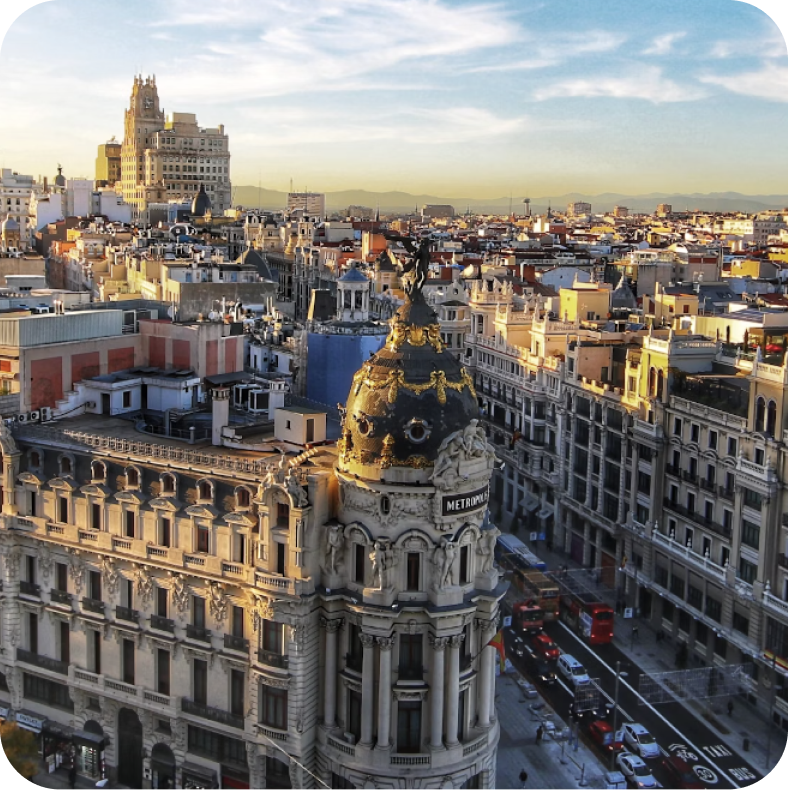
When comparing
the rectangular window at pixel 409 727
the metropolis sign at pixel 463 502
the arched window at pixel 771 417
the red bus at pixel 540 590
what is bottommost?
the red bus at pixel 540 590

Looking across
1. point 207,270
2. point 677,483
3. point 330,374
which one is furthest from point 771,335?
point 207,270

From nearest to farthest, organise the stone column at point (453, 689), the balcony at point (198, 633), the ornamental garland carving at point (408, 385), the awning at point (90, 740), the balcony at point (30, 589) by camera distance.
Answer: the stone column at point (453, 689), the ornamental garland carving at point (408, 385), the balcony at point (198, 633), the awning at point (90, 740), the balcony at point (30, 589)

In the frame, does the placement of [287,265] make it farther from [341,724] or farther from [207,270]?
[341,724]

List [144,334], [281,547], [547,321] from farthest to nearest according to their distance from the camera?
1. [547,321]
2. [144,334]
3. [281,547]

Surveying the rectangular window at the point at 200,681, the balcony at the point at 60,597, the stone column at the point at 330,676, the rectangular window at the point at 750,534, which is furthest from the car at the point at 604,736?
the balcony at the point at 60,597

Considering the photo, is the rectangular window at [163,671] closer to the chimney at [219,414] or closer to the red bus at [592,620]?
the chimney at [219,414]

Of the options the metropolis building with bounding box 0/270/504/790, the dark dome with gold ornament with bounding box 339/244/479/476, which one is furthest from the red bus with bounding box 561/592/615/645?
the dark dome with gold ornament with bounding box 339/244/479/476

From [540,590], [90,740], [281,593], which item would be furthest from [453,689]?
[540,590]
